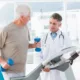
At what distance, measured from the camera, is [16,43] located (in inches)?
82.9

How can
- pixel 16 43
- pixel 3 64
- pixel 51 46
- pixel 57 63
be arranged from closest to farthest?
1. pixel 57 63
2. pixel 3 64
3. pixel 16 43
4. pixel 51 46

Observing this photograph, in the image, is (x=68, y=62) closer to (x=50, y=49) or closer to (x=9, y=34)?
(x=9, y=34)

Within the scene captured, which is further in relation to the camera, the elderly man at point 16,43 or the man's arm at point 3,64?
the elderly man at point 16,43

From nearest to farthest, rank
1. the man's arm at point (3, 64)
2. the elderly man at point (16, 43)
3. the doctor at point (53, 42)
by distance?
the man's arm at point (3, 64) < the elderly man at point (16, 43) < the doctor at point (53, 42)

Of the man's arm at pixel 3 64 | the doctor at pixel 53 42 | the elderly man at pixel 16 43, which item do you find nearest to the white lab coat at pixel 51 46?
the doctor at pixel 53 42

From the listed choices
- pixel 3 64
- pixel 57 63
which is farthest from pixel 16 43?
pixel 57 63

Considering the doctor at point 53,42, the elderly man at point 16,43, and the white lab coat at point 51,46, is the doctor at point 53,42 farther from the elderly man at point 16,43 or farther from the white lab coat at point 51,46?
the elderly man at point 16,43

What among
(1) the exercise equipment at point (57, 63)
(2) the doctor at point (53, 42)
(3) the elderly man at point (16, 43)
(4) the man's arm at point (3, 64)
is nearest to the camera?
(1) the exercise equipment at point (57, 63)

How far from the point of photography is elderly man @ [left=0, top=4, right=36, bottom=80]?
82.2 inches

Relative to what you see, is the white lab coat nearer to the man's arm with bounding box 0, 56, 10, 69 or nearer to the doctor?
the doctor

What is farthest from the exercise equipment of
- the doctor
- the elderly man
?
the doctor

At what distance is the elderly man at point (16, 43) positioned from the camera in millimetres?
2088

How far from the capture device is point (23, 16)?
211 centimetres

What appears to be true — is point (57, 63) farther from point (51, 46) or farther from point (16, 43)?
point (51, 46)
